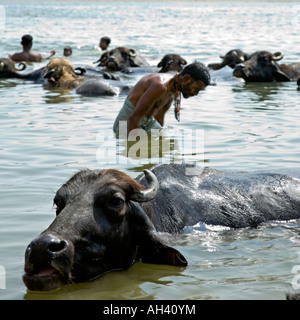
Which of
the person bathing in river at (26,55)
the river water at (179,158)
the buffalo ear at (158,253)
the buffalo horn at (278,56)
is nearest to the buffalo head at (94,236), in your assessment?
the buffalo ear at (158,253)

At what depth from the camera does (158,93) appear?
356 inches

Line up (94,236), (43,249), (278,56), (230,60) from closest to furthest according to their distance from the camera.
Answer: (43,249)
(94,236)
(278,56)
(230,60)

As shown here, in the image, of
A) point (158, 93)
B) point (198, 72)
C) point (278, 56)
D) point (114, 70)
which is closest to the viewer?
point (198, 72)

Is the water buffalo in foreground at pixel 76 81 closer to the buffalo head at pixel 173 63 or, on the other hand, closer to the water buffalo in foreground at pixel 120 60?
the buffalo head at pixel 173 63

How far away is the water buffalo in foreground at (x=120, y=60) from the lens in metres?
19.3

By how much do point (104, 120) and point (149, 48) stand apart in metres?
17.0

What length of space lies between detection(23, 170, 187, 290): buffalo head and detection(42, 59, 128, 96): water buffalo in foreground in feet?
30.7

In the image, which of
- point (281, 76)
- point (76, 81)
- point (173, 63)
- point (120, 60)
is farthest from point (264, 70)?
point (120, 60)

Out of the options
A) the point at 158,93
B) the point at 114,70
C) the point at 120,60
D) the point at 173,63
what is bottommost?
the point at 114,70

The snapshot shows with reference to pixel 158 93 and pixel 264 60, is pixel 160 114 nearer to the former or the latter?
pixel 158 93

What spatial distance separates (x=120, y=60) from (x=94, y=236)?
15491 millimetres

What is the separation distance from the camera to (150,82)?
9.29 meters

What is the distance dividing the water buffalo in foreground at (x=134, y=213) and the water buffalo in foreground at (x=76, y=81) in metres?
8.11

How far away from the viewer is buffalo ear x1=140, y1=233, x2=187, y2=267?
4883 millimetres
